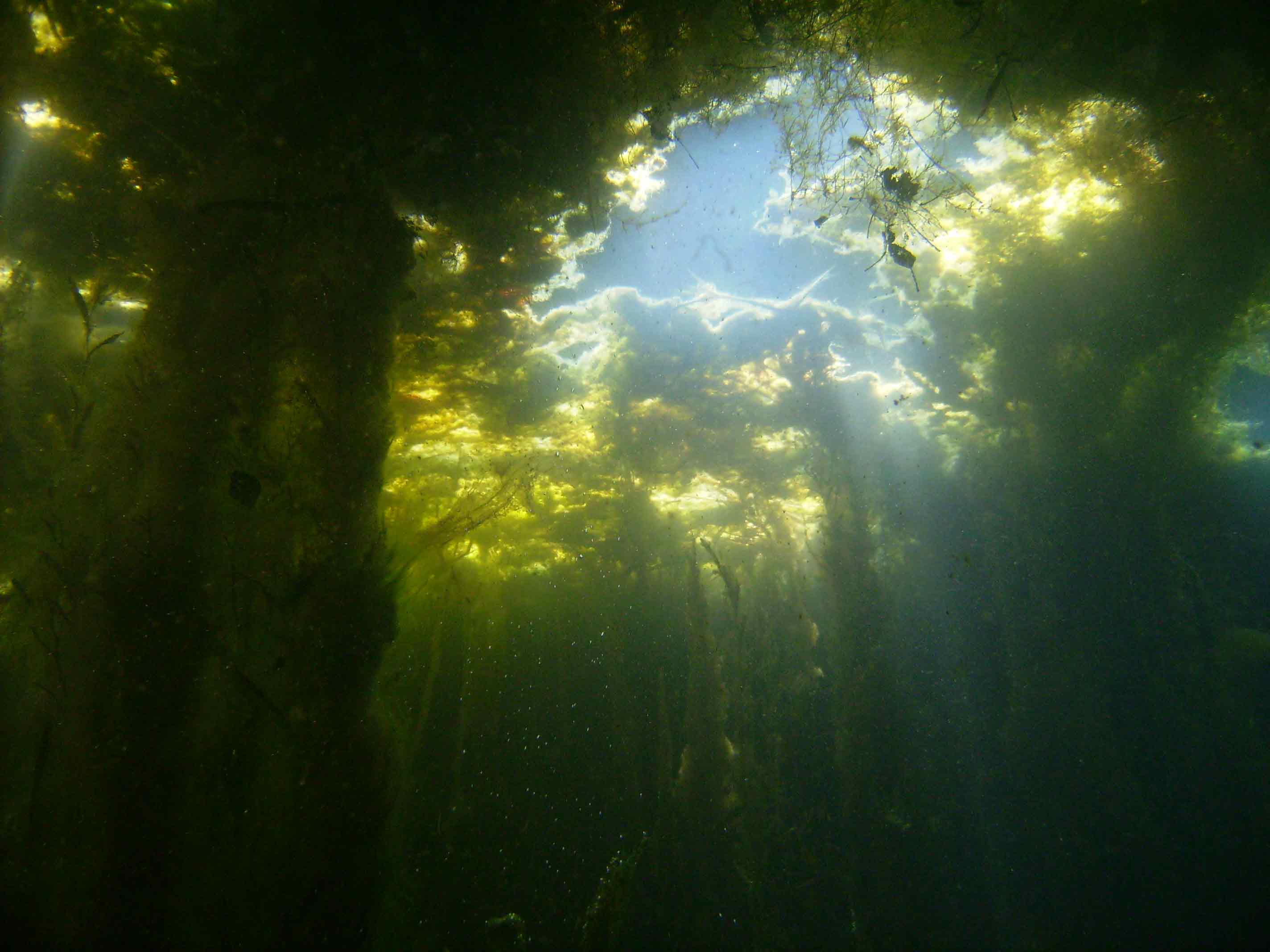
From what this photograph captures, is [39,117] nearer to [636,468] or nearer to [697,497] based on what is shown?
[636,468]

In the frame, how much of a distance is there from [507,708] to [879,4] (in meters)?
18.8

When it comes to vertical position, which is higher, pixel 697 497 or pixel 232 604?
pixel 697 497

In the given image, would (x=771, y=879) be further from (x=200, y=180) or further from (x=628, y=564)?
(x=200, y=180)

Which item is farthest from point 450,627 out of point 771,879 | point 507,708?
point 771,879

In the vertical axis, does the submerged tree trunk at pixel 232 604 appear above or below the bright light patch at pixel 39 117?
below

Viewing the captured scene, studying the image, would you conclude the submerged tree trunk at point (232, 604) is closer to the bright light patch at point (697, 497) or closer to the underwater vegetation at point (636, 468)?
the underwater vegetation at point (636, 468)

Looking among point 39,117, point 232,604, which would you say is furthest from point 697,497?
point 39,117

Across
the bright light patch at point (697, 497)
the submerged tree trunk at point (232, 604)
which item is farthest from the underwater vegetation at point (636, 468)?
the bright light patch at point (697, 497)

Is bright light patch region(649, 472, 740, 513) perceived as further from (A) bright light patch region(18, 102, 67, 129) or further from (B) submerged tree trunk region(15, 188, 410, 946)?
(A) bright light patch region(18, 102, 67, 129)

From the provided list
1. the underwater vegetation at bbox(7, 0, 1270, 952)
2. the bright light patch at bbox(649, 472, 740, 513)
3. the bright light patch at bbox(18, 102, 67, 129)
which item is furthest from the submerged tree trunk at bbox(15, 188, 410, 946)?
the bright light patch at bbox(649, 472, 740, 513)

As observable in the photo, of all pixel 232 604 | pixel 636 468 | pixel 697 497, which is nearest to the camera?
pixel 232 604

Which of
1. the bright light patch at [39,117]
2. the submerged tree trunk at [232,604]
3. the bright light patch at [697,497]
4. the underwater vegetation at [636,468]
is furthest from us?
the bright light patch at [697,497]

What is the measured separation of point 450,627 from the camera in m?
18.9

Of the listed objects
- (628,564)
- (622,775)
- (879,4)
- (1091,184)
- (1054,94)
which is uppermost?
(1091,184)
